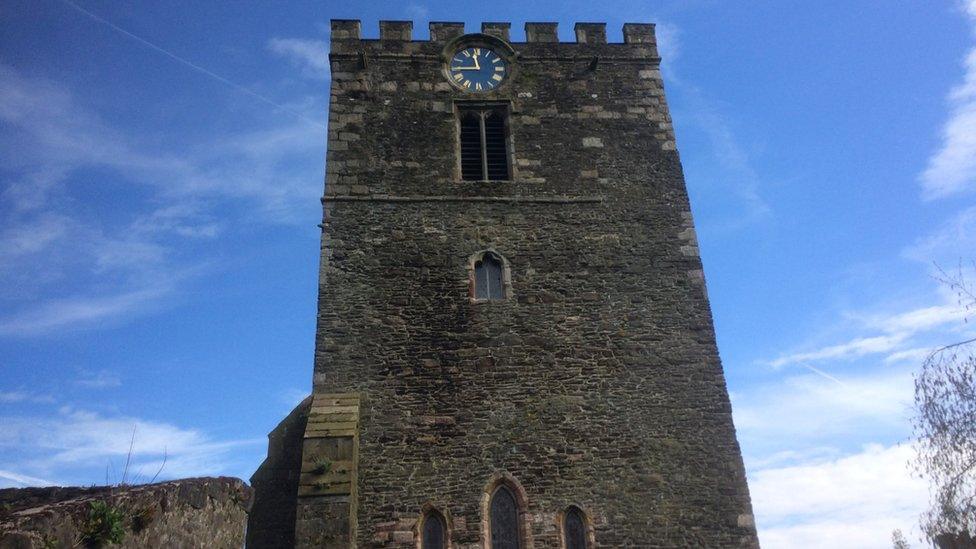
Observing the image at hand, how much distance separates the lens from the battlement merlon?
16203 mm

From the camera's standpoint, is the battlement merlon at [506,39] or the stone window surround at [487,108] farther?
the battlement merlon at [506,39]

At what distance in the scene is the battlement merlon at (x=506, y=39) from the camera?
1620 centimetres

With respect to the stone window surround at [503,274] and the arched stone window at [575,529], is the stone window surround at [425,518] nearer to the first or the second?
the arched stone window at [575,529]

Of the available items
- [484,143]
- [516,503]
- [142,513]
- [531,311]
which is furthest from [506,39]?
[142,513]

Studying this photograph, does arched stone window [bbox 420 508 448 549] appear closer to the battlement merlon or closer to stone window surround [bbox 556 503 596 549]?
stone window surround [bbox 556 503 596 549]

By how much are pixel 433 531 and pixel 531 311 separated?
4123mm

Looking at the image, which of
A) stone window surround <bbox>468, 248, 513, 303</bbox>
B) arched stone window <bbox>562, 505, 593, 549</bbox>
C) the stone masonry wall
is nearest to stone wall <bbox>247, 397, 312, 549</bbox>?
the stone masonry wall

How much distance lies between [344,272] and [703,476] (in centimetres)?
701

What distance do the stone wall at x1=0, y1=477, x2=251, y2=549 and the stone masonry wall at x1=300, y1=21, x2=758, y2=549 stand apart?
3.39m

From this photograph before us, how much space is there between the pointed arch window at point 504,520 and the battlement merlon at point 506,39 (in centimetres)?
955

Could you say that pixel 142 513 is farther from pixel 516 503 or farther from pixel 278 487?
pixel 516 503

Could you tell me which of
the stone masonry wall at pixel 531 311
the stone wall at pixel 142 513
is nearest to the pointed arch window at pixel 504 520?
the stone masonry wall at pixel 531 311

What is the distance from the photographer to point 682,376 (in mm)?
12836

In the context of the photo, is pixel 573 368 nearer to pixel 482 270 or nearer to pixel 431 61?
pixel 482 270
